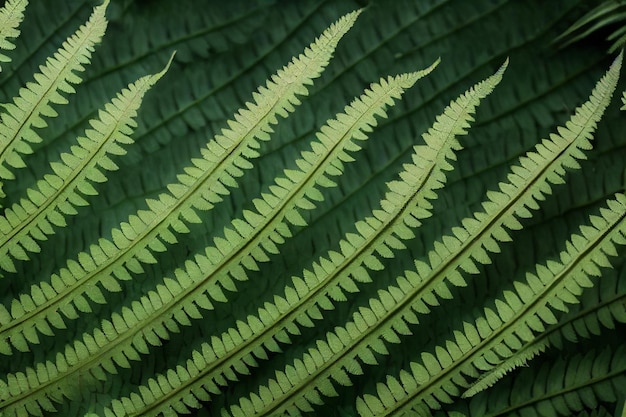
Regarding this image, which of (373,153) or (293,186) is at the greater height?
(373,153)

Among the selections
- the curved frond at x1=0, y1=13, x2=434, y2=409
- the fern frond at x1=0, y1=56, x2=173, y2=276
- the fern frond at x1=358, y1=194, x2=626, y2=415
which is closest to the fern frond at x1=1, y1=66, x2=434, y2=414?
the curved frond at x1=0, y1=13, x2=434, y2=409

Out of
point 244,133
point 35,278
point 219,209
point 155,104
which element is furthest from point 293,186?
point 35,278

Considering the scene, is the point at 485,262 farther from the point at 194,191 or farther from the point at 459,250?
the point at 194,191

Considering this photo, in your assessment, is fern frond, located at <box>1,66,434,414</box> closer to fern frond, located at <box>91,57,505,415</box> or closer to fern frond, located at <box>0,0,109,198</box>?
fern frond, located at <box>91,57,505,415</box>

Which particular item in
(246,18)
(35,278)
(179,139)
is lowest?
(35,278)

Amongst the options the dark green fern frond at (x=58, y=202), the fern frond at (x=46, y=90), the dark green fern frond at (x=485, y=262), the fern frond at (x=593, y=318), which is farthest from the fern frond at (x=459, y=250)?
the fern frond at (x=46, y=90)

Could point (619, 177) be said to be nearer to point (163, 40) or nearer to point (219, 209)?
point (219, 209)

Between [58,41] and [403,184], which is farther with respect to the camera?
[58,41]
